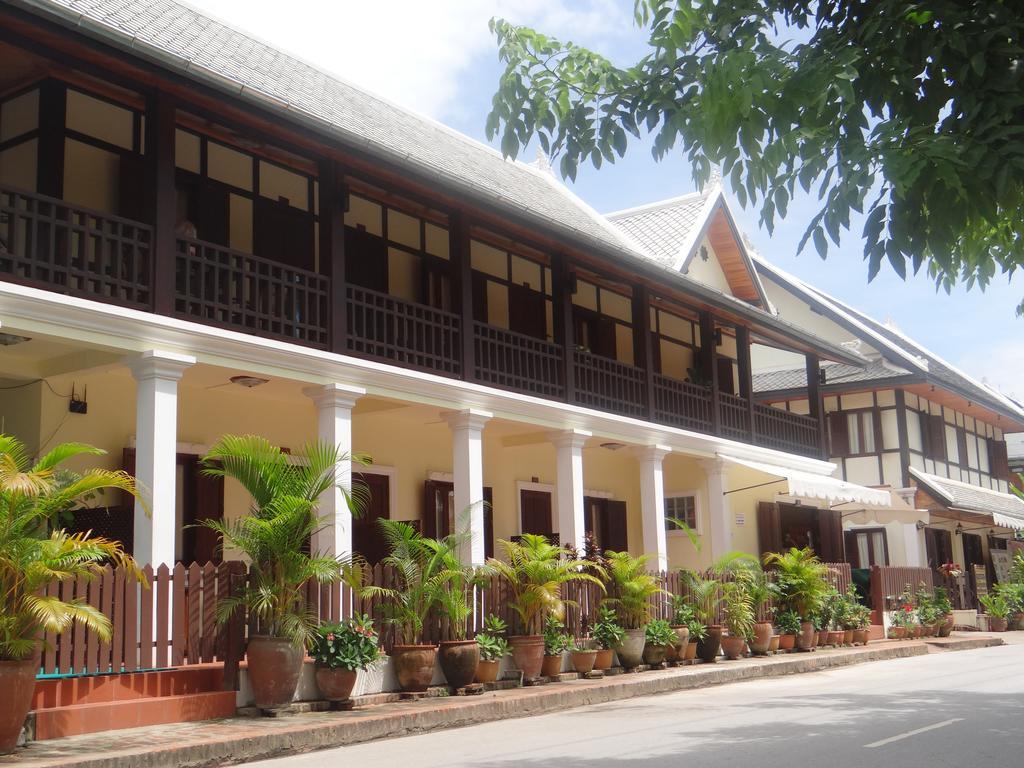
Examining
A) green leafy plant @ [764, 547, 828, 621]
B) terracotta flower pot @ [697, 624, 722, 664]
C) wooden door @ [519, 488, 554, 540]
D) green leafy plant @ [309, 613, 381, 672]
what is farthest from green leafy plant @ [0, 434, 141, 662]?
green leafy plant @ [764, 547, 828, 621]

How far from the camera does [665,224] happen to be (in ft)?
99.2

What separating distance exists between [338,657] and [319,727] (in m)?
1.57

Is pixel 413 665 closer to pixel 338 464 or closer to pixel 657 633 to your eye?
pixel 338 464

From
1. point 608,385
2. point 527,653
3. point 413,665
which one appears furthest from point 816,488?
point 413,665

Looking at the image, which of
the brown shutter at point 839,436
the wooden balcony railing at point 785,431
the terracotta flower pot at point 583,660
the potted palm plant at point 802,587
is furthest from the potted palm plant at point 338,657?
the brown shutter at point 839,436

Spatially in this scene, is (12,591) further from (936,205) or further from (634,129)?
(936,205)

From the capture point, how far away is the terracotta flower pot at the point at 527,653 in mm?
15422

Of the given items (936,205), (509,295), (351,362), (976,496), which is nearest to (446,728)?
(351,362)

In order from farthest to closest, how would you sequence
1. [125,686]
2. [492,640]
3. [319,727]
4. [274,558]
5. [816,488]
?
[816,488] → [492,640] → [274,558] → [319,727] → [125,686]

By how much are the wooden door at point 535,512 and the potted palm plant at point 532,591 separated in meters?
5.77

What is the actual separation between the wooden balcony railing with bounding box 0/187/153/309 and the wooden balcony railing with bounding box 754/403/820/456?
15288 millimetres

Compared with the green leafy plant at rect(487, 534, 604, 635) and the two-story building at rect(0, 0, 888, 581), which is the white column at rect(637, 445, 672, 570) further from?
the green leafy plant at rect(487, 534, 604, 635)

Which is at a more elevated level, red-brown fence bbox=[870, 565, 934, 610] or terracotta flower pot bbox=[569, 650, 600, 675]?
red-brown fence bbox=[870, 565, 934, 610]

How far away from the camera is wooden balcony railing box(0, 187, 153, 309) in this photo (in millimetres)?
11414
